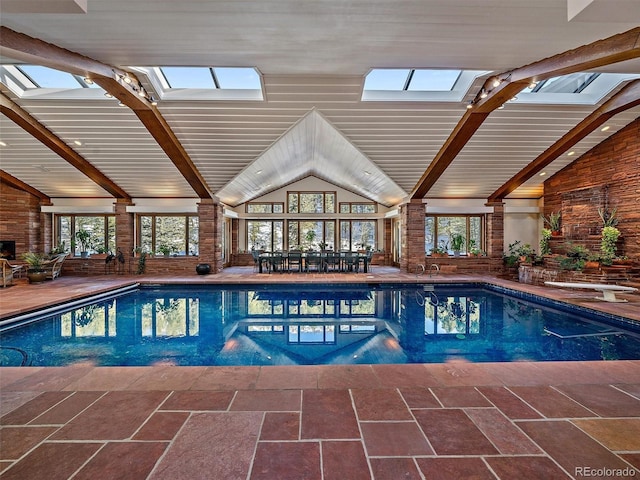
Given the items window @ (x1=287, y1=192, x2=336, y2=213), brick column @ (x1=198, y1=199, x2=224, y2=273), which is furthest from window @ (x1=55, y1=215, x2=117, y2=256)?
window @ (x1=287, y1=192, x2=336, y2=213)

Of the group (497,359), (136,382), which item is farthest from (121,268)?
(497,359)

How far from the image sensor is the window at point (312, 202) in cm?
1352

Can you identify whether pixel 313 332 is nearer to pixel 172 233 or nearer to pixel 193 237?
pixel 193 237

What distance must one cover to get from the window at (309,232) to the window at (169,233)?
3.90 m

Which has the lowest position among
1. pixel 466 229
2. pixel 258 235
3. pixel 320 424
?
pixel 320 424

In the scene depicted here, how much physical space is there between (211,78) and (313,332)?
192 inches

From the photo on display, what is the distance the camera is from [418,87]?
622 cm

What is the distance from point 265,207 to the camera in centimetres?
1355

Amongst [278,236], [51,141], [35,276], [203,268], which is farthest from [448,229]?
[35,276]

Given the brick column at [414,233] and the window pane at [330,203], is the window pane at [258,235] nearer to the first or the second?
the window pane at [330,203]

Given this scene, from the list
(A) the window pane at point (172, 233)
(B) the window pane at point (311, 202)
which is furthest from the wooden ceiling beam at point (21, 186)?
(B) the window pane at point (311, 202)

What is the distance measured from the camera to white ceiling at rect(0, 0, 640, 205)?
311 centimetres

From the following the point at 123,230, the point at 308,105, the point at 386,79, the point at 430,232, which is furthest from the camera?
the point at 430,232

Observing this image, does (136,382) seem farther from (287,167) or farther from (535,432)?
(287,167)
